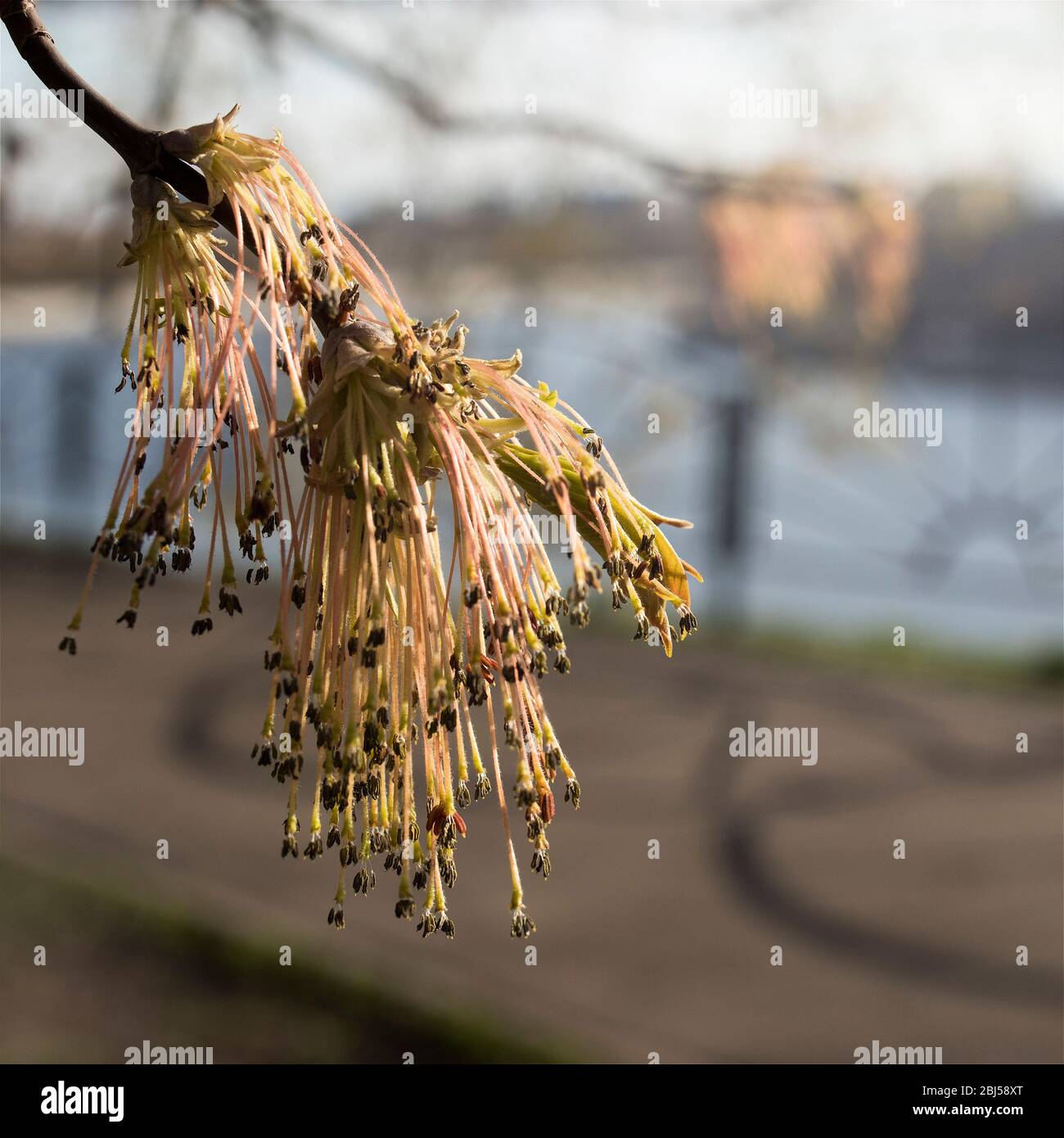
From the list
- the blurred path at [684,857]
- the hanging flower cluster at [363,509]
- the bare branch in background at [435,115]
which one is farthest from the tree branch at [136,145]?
the blurred path at [684,857]

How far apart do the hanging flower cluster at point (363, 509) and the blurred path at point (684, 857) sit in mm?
2380

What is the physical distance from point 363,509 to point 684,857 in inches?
129

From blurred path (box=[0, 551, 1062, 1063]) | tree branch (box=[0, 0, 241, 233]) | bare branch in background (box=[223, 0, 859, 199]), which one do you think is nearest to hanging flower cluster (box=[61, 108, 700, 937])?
tree branch (box=[0, 0, 241, 233])

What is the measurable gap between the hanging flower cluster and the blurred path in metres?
2.38

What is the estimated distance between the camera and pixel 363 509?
53cm

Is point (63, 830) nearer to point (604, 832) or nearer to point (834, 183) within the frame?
point (604, 832)

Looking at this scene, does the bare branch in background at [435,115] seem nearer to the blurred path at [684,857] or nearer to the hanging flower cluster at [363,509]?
the hanging flower cluster at [363,509]

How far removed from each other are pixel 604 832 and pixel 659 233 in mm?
2843

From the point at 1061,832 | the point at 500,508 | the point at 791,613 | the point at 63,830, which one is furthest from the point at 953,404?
the point at 500,508

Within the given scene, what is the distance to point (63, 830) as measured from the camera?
3777mm

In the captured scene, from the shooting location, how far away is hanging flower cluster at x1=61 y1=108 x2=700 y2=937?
19.8 inches

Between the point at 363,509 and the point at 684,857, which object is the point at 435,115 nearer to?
the point at 363,509

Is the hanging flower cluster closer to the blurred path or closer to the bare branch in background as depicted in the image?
the bare branch in background

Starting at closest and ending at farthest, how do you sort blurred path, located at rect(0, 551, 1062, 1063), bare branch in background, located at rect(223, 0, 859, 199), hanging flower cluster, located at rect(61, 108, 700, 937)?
hanging flower cluster, located at rect(61, 108, 700, 937) → bare branch in background, located at rect(223, 0, 859, 199) → blurred path, located at rect(0, 551, 1062, 1063)
